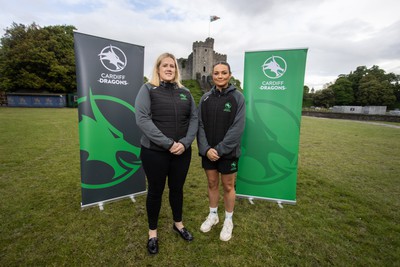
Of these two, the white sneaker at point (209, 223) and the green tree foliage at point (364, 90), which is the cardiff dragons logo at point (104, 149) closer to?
the white sneaker at point (209, 223)

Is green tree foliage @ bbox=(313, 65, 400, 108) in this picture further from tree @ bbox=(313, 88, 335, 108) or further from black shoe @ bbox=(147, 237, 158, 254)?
black shoe @ bbox=(147, 237, 158, 254)

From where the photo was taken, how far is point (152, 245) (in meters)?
2.28

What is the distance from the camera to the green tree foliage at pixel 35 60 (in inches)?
1047

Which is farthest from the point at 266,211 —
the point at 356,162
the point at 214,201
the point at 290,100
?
the point at 356,162

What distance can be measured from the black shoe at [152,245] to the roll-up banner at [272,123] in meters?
1.81

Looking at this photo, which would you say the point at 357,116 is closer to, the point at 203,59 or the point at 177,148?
the point at 177,148

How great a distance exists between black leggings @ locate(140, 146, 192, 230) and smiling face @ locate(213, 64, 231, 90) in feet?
3.07

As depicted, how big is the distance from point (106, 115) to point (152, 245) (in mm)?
2020

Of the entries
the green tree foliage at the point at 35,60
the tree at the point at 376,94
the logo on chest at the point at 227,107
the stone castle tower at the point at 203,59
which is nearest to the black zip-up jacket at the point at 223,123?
the logo on chest at the point at 227,107

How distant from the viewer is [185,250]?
91.0 inches

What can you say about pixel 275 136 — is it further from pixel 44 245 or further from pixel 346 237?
pixel 44 245

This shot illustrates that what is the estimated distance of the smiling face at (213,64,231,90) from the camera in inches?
95.0

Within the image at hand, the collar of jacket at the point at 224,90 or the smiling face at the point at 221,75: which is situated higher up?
the smiling face at the point at 221,75

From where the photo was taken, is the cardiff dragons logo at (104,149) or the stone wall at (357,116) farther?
the stone wall at (357,116)
